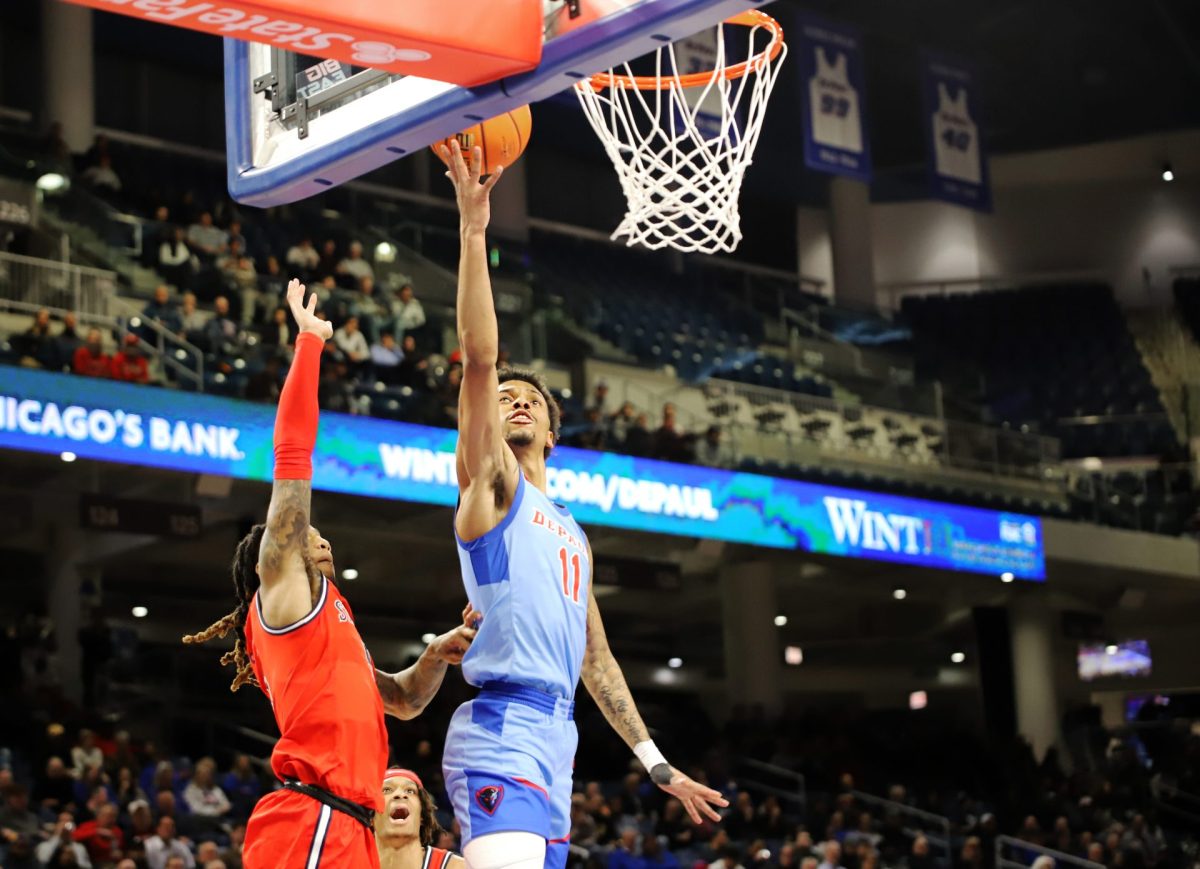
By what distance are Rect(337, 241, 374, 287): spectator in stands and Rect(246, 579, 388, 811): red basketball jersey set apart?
1312 centimetres

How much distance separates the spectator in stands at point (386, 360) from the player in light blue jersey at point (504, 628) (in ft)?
37.3

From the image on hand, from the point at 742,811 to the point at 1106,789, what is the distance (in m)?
6.29

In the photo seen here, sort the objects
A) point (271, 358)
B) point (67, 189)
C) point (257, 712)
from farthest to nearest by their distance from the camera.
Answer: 1. point (257, 712)
2. point (67, 189)
3. point (271, 358)

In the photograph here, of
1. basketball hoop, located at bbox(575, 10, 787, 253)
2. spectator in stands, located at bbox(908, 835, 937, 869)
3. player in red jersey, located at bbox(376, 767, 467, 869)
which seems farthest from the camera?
spectator in stands, located at bbox(908, 835, 937, 869)

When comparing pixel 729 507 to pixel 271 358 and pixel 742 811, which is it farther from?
pixel 271 358

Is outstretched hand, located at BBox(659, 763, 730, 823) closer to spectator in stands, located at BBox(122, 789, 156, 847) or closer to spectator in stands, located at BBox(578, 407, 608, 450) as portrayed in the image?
spectator in stands, located at BBox(122, 789, 156, 847)

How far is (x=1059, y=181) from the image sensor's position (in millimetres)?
28109

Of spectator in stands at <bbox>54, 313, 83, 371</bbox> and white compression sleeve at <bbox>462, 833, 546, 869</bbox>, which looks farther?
spectator in stands at <bbox>54, 313, 83, 371</bbox>

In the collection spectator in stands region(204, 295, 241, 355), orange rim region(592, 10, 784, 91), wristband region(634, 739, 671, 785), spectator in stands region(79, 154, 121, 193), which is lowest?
wristband region(634, 739, 671, 785)

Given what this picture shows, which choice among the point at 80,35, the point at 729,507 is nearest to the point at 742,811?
the point at 729,507

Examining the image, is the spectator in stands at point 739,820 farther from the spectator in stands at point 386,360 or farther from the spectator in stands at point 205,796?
the spectator in stands at point 205,796

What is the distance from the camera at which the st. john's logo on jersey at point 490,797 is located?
13.7ft

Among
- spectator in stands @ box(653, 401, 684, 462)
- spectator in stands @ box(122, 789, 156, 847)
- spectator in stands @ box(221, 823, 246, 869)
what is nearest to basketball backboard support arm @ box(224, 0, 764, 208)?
spectator in stands @ box(221, 823, 246, 869)

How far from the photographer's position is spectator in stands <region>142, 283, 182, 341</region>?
563 inches
